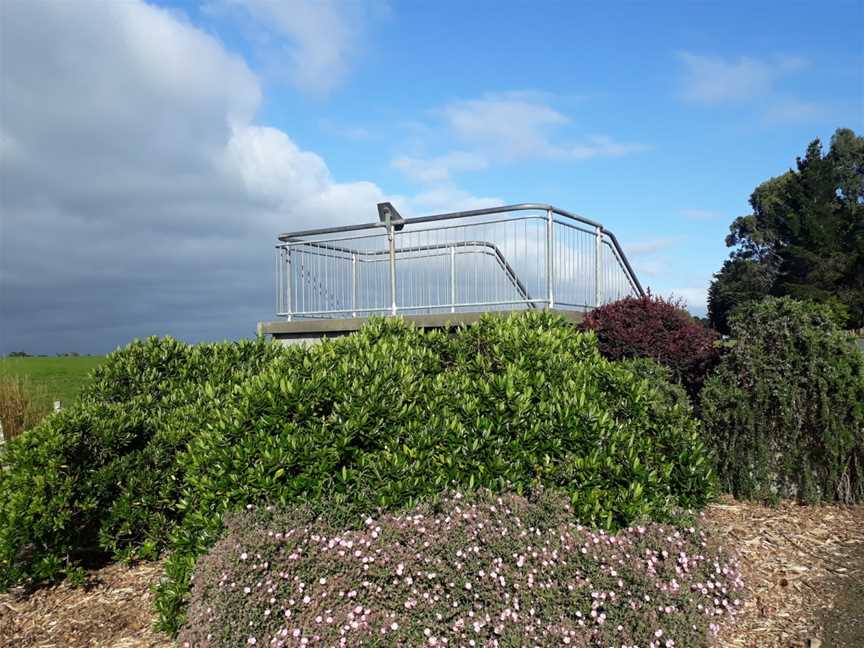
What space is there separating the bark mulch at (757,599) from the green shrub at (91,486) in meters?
0.23

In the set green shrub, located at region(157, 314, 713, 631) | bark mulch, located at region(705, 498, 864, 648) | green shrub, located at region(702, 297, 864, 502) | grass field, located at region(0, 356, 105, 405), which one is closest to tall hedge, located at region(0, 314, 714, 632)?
green shrub, located at region(157, 314, 713, 631)

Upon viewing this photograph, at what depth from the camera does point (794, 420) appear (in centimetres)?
566

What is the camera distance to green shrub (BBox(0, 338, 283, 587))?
4.62 metres

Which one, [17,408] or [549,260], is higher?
[549,260]

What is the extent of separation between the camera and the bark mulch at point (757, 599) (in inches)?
152

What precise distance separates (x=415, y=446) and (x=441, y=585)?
0.74 m

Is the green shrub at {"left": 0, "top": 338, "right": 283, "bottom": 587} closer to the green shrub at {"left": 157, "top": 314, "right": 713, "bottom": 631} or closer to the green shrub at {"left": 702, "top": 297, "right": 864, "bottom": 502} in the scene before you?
the green shrub at {"left": 157, "top": 314, "right": 713, "bottom": 631}

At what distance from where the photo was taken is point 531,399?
3898 mm

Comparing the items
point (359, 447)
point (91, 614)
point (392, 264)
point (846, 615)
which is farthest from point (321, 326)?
point (846, 615)

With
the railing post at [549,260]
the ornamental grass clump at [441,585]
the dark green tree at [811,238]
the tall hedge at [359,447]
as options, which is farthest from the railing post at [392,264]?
the dark green tree at [811,238]

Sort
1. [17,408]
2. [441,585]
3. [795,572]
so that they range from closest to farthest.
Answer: [441,585]
[795,572]
[17,408]

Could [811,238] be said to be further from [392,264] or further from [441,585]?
[441,585]

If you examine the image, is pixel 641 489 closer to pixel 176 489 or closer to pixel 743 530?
pixel 743 530

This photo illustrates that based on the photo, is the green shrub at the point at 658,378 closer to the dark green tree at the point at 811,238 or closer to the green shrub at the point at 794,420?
the green shrub at the point at 794,420
